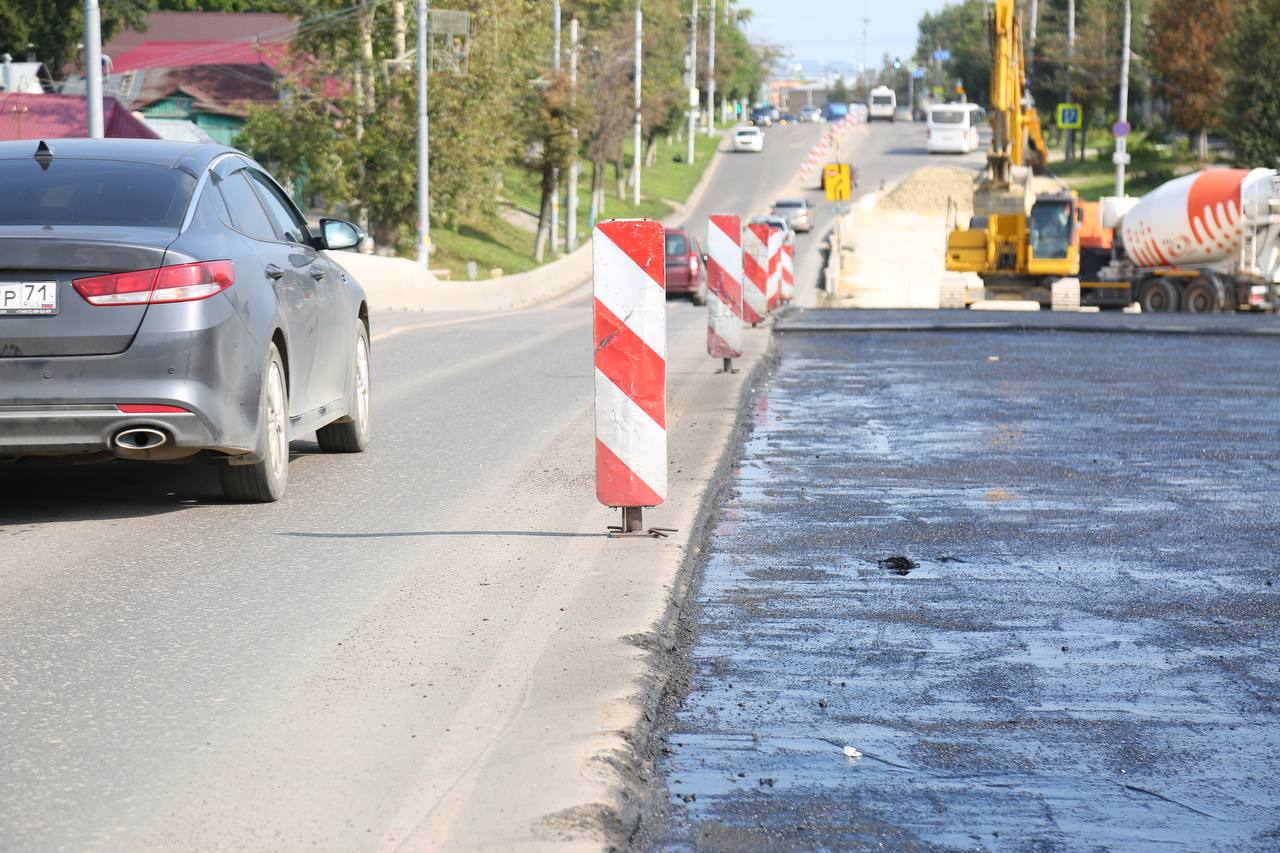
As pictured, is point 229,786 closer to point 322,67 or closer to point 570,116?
point 322,67

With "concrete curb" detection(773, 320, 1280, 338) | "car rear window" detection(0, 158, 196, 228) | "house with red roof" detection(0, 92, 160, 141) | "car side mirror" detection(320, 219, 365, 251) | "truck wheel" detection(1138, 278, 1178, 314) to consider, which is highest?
"house with red roof" detection(0, 92, 160, 141)

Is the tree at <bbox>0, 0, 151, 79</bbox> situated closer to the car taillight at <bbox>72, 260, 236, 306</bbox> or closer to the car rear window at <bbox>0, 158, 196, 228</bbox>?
the car rear window at <bbox>0, 158, 196, 228</bbox>

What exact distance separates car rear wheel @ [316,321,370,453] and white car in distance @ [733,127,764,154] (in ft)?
348

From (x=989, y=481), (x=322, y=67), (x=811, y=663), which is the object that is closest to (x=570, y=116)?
(x=322, y=67)

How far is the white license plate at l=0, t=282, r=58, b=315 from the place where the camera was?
828cm

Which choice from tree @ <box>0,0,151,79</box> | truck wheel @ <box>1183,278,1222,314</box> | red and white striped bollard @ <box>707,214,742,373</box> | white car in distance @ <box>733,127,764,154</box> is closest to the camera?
red and white striped bollard @ <box>707,214,742,373</box>

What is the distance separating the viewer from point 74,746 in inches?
201

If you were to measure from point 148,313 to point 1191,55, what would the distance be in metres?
76.4

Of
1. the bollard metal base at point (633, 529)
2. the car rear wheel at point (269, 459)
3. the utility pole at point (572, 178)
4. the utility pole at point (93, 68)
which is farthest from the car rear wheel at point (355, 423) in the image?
the utility pole at point (572, 178)

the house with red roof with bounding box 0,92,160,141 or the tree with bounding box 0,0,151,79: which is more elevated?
the tree with bounding box 0,0,151,79

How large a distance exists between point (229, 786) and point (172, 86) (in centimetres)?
6412

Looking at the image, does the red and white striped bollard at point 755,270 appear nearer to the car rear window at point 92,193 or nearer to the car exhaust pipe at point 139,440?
the car rear window at point 92,193

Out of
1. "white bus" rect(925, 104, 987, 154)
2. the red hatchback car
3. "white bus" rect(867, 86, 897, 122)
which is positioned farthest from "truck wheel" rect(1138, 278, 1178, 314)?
"white bus" rect(867, 86, 897, 122)

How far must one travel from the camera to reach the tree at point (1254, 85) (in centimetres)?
6575
